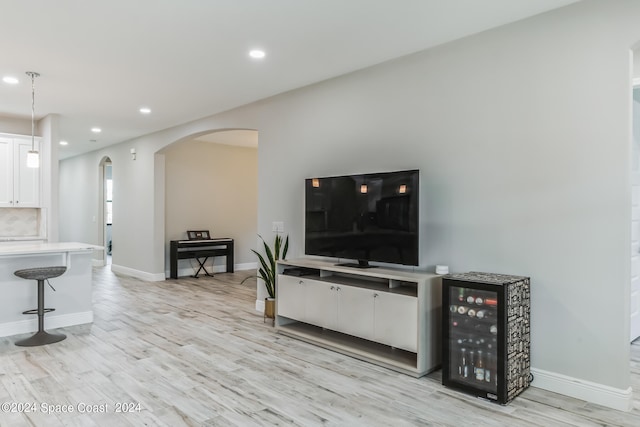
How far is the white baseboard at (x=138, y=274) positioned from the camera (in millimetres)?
7430

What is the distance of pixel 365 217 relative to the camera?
3686 mm

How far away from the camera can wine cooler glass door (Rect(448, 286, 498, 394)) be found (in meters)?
2.76

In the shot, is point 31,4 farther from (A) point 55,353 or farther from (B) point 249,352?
(B) point 249,352

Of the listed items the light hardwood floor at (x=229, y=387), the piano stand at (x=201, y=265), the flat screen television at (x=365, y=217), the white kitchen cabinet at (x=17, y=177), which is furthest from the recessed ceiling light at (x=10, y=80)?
the piano stand at (x=201, y=265)

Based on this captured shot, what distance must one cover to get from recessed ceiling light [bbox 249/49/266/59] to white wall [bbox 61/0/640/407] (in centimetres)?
103

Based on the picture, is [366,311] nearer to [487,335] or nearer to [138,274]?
[487,335]

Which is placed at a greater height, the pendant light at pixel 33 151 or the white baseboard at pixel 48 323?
the pendant light at pixel 33 151

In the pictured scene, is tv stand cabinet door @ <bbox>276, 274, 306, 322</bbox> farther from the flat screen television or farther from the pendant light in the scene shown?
the pendant light

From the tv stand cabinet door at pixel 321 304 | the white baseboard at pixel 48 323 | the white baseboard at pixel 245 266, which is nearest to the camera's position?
the tv stand cabinet door at pixel 321 304

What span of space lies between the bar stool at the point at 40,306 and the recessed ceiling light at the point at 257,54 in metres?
A: 2.83

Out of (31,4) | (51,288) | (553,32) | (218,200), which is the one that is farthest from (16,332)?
(553,32)

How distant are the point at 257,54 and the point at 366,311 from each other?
2447 millimetres

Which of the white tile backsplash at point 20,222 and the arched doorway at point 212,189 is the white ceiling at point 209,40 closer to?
the white tile backsplash at point 20,222

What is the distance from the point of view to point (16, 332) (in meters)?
4.27
